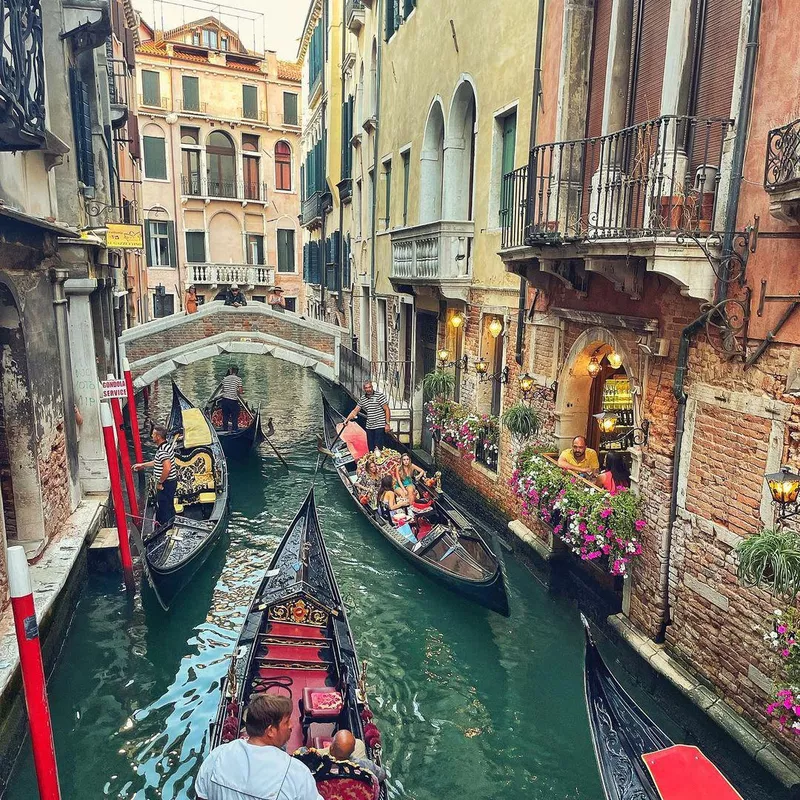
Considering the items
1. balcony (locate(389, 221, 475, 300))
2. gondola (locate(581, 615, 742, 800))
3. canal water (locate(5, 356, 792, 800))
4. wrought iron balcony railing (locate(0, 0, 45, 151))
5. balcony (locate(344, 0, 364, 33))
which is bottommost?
canal water (locate(5, 356, 792, 800))

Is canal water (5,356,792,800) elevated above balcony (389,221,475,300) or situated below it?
below

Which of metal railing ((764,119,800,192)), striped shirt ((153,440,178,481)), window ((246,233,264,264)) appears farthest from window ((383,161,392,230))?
window ((246,233,264,264))

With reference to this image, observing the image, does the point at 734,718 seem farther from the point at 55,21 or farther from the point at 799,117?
the point at 55,21

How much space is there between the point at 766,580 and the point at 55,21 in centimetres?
809

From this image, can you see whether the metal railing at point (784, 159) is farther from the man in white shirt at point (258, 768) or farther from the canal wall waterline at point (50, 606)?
the canal wall waterline at point (50, 606)

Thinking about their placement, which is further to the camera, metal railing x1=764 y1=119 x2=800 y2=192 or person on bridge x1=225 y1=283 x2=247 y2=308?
person on bridge x1=225 y1=283 x2=247 y2=308

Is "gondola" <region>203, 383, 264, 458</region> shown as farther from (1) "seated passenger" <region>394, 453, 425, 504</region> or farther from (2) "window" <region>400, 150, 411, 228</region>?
(2) "window" <region>400, 150, 411, 228</region>

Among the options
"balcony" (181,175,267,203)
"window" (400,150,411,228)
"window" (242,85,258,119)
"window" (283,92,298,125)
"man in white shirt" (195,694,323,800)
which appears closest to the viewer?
"man in white shirt" (195,694,323,800)

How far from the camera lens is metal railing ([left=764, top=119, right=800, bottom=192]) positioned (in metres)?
3.24

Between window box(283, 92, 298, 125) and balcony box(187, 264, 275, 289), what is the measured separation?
17.9 ft

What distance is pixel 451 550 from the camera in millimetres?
6543

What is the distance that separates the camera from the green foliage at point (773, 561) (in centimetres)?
330

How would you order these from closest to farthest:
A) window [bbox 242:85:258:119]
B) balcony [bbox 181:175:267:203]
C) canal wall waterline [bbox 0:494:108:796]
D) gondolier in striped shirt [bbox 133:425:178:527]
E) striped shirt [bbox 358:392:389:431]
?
canal wall waterline [bbox 0:494:108:796] → gondolier in striped shirt [bbox 133:425:178:527] → striped shirt [bbox 358:392:389:431] → balcony [bbox 181:175:267:203] → window [bbox 242:85:258:119]

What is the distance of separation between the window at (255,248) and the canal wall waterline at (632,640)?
1778cm
